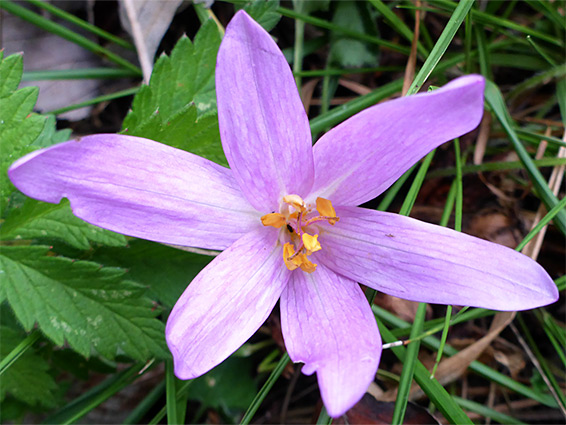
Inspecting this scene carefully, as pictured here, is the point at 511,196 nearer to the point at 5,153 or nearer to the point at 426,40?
the point at 426,40

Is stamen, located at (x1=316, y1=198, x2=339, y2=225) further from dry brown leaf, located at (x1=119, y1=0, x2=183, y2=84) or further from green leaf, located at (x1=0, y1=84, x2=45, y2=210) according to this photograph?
dry brown leaf, located at (x1=119, y1=0, x2=183, y2=84)

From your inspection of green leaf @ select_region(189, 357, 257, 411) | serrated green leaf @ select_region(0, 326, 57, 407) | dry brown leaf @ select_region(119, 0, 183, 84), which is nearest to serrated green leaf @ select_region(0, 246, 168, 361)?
serrated green leaf @ select_region(0, 326, 57, 407)

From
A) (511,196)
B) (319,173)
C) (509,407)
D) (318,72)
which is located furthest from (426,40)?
(509,407)

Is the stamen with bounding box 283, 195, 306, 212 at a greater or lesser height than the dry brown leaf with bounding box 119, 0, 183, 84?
lesser

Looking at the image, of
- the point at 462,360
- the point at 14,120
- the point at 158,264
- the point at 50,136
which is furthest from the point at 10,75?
the point at 462,360

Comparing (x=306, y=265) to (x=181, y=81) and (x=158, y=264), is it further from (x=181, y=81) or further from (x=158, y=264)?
(x=181, y=81)

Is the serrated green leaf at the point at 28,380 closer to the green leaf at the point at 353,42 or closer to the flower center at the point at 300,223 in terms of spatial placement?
the flower center at the point at 300,223

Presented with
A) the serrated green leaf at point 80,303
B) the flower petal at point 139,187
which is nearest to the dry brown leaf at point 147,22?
the serrated green leaf at point 80,303
